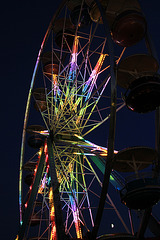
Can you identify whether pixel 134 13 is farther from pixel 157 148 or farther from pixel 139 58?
pixel 157 148

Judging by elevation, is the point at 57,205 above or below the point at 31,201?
above

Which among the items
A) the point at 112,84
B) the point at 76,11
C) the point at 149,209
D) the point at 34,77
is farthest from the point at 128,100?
the point at 34,77

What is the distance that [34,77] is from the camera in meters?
16.5

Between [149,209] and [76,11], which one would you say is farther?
[76,11]

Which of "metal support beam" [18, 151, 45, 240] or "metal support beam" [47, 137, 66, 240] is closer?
"metal support beam" [47, 137, 66, 240]

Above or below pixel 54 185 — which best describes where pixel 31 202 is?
below

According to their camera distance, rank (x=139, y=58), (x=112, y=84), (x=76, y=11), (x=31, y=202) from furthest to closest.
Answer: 1. (x=76, y=11)
2. (x=31, y=202)
3. (x=139, y=58)
4. (x=112, y=84)

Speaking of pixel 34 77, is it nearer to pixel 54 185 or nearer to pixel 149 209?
pixel 54 185

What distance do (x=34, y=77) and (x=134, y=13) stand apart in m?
9.08

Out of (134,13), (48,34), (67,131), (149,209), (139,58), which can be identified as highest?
(48,34)

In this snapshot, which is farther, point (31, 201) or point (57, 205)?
point (31, 201)

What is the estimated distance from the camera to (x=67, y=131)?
15727 millimetres

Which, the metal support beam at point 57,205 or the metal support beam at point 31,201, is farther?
the metal support beam at point 31,201

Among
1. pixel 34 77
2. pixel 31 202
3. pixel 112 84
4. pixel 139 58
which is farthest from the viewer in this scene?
pixel 34 77
